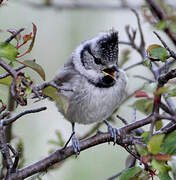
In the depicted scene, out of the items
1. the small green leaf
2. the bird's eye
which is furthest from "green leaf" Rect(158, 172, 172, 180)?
the bird's eye

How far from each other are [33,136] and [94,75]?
8.56 ft

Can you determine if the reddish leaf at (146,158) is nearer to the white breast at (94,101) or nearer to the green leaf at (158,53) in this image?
the green leaf at (158,53)

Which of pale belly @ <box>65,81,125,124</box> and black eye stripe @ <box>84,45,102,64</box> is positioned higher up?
black eye stripe @ <box>84,45,102,64</box>

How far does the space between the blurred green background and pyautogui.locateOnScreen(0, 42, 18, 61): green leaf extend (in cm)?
335

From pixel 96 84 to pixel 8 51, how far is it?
5.30 feet

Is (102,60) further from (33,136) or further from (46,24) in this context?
(46,24)

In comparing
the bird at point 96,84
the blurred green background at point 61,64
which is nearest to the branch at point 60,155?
the bird at point 96,84

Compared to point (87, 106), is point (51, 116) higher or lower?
lower

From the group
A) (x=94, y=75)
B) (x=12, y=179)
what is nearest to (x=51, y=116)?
(x=94, y=75)

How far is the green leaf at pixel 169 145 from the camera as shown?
1459 millimetres

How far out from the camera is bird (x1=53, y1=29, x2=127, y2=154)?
276cm

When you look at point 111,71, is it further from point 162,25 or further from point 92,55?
point 162,25

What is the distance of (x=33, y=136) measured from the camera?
527 cm

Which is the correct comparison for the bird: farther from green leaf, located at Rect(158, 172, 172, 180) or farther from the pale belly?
green leaf, located at Rect(158, 172, 172, 180)
